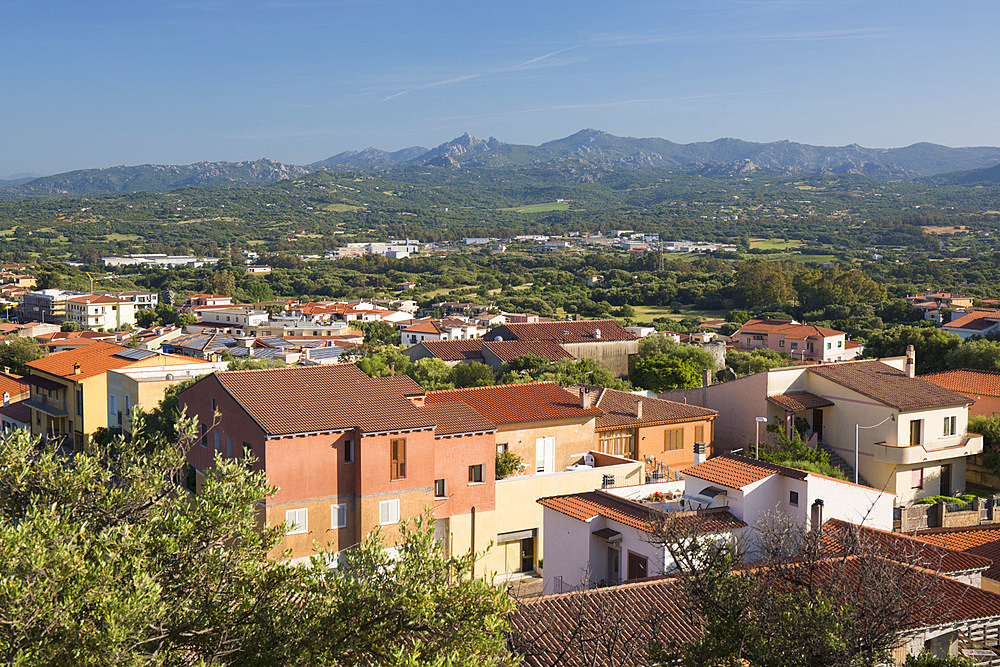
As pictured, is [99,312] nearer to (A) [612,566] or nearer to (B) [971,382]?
(B) [971,382]

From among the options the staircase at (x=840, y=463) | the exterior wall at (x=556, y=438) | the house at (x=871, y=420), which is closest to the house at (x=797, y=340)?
the house at (x=871, y=420)

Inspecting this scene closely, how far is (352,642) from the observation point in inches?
275

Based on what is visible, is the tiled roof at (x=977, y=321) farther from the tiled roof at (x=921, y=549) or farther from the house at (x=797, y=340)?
the tiled roof at (x=921, y=549)

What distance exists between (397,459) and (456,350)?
23603 mm

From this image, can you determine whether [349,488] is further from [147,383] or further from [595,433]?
[147,383]

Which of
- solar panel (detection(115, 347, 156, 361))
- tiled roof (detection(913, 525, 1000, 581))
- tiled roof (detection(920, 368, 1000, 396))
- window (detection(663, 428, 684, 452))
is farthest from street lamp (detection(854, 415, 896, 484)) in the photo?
solar panel (detection(115, 347, 156, 361))

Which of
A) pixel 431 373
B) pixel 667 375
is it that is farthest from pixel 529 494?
pixel 667 375

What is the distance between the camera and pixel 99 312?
3634 inches

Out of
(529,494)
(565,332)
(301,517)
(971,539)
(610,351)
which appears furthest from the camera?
(565,332)

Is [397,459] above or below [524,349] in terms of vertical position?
above

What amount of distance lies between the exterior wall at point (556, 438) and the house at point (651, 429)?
16.4 inches

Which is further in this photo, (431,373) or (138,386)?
(431,373)

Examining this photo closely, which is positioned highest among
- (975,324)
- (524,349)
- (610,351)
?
(524,349)

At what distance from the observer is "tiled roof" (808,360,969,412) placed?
23344 mm
